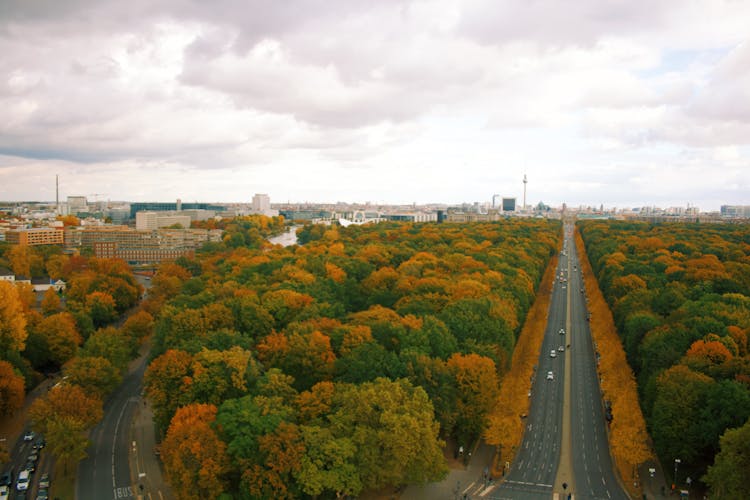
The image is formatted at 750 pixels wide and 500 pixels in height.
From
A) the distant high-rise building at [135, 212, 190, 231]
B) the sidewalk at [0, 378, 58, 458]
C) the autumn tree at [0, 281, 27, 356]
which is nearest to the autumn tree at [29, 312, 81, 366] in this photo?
the autumn tree at [0, 281, 27, 356]

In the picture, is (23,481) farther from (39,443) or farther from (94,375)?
(94,375)

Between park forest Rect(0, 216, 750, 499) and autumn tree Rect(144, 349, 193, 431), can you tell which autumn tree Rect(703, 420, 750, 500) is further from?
autumn tree Rect(144, 349, 193, 431)

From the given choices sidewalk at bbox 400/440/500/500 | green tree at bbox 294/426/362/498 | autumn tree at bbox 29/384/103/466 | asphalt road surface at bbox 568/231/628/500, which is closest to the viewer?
green tree at bbox 294/426/362/498

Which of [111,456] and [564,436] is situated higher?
[564,436]

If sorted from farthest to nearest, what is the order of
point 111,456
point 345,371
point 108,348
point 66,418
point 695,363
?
1. point 108,348
2. point 345,371
3. point 695,363
4. point 111,456
5. point 66,418

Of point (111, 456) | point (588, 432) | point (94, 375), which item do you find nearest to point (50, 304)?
point (94, 375)

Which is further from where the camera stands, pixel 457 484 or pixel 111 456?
pixel 111 456

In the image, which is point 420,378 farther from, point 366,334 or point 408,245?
point 408,245
